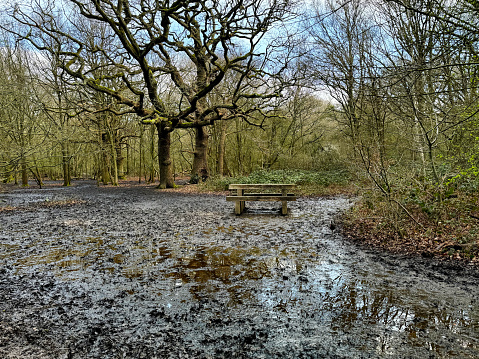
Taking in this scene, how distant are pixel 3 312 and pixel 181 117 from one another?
15.9 meters

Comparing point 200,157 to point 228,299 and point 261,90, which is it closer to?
point 261,90

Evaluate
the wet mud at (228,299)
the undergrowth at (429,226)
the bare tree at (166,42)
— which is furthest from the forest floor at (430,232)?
the bare tree at (166,42)

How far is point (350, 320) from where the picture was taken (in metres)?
3.30

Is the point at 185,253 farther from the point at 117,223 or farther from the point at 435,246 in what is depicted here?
the point at 435,246

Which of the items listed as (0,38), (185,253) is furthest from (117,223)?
(0,38)

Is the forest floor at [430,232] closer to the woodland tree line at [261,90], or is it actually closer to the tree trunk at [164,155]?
the woodland tree line at [261,90]

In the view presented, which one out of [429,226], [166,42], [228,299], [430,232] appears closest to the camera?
[228,299]

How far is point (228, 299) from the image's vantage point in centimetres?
386

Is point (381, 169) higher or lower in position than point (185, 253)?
higher

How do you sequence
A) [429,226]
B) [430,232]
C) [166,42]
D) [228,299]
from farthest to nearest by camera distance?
[166,42], [429,226], [430,232], [228,299]

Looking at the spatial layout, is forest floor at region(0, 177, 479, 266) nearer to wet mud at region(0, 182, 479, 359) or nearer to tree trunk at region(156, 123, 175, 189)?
wet mud at region(0, 182, 479, 359)

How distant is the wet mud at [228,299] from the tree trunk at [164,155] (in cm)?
1383

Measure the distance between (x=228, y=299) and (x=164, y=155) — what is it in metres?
18.2

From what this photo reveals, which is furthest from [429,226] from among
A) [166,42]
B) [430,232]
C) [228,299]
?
[166,42]
